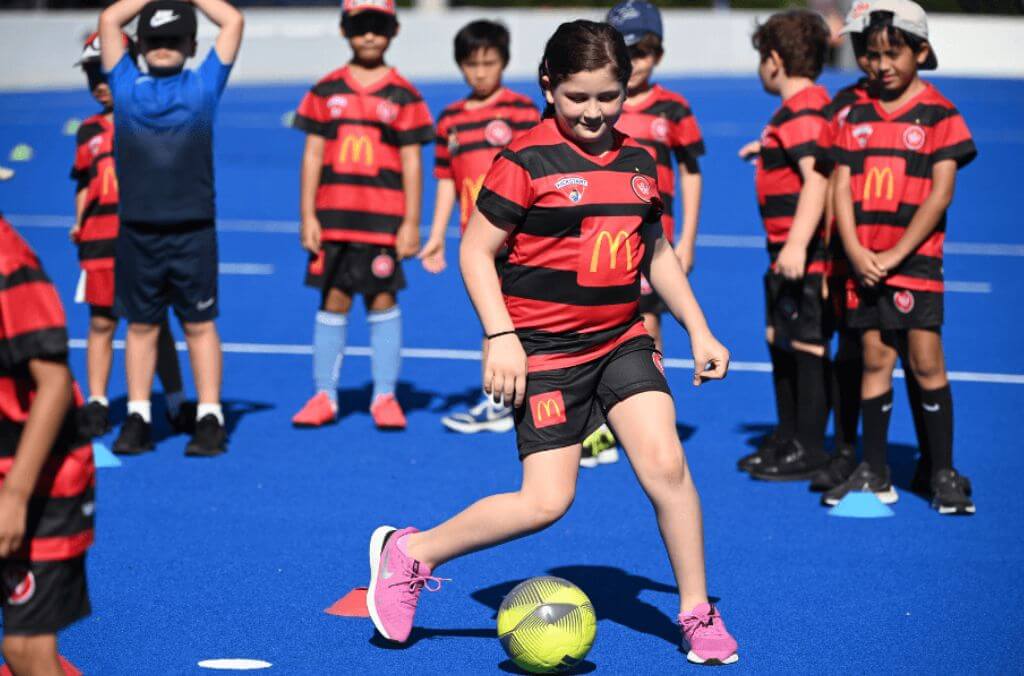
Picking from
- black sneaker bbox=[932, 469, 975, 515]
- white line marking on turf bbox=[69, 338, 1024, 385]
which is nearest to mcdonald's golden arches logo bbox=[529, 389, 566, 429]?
black sneaker bbox=[932, 469, 975, 515]

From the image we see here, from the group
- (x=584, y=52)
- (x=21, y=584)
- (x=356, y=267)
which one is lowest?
(x=356, y=267)

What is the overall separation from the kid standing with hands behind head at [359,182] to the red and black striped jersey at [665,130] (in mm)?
1323

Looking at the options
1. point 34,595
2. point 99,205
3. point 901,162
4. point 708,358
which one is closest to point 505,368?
point 708,358

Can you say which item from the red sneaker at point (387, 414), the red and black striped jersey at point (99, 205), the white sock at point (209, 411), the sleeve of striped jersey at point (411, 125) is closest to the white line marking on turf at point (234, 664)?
the white sock at point (209, 411)

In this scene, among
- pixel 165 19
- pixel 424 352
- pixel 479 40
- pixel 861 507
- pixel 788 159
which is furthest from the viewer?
pixel 424 352

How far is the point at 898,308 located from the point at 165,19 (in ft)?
13.1

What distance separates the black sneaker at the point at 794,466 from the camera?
7.84 meters

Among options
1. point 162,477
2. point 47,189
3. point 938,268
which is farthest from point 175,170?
point 47,189

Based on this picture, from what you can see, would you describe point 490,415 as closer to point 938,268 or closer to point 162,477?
point 162,477

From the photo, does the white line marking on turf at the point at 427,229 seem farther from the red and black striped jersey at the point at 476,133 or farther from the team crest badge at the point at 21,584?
the team crest badge at the point at 21,584

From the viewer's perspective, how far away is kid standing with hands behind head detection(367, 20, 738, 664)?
5.04 m

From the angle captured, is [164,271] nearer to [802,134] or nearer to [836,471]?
[802,134]

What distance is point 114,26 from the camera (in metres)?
7.86

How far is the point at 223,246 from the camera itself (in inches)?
620
